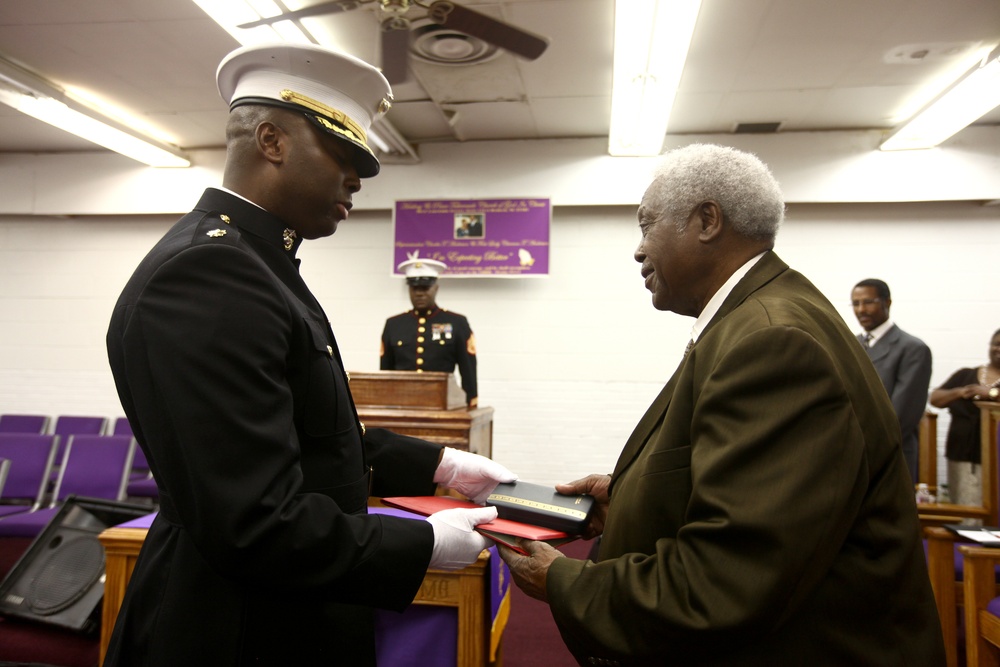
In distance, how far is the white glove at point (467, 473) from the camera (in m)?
1.68

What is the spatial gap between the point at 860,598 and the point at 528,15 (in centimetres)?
394

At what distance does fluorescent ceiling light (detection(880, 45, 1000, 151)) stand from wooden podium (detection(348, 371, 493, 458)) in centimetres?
428

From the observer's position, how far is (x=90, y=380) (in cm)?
702

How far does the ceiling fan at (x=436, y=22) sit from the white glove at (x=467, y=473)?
2.30 metres

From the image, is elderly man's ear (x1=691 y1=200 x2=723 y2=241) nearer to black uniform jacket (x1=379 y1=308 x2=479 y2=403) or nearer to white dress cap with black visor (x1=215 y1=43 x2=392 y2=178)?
white dress cap with black visor (x1=215 y1=43 x2=392 y2=178)

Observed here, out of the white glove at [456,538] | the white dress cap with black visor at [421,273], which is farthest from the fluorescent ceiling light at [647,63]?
the white glove at [456,538]

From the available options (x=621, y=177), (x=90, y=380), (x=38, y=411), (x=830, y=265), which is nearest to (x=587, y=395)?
(x=621, y=177)

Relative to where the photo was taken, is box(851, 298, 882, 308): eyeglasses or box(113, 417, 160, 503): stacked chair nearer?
box(851, 298, 882, 308): eyeglasses

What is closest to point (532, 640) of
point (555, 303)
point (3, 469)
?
point (3, 469)

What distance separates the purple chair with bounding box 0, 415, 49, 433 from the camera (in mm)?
6473

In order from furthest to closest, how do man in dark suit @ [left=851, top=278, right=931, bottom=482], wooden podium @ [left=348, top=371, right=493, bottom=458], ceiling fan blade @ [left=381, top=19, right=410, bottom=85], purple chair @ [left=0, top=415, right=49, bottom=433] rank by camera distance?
purple chair @ [left=0, top=415, right=49, bottom=433] < man in dark suit @ [left=851, top=278, right=931, bottom=482] < ceiling fan blade @ [left=381, top=19, right=410, bottom=85] < wooden podium @ [left=348, top=371, right=493, bottom=458]

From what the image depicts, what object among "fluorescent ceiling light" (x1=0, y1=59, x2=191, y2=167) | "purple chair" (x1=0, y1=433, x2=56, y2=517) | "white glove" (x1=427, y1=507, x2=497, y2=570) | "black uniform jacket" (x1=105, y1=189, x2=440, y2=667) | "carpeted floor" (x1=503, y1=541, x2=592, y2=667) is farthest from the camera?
"fluorescent ceiling light" (x1=0, y1=59, x2=191, y2=167)

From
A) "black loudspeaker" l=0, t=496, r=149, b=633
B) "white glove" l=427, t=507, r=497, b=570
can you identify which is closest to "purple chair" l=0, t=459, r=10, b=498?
"black loudspeaker" l=0, t=496, r=149, b=633

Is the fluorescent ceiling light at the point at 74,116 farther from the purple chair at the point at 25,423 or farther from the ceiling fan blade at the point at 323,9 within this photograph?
the ceiling fan blade at the point at 323,9
